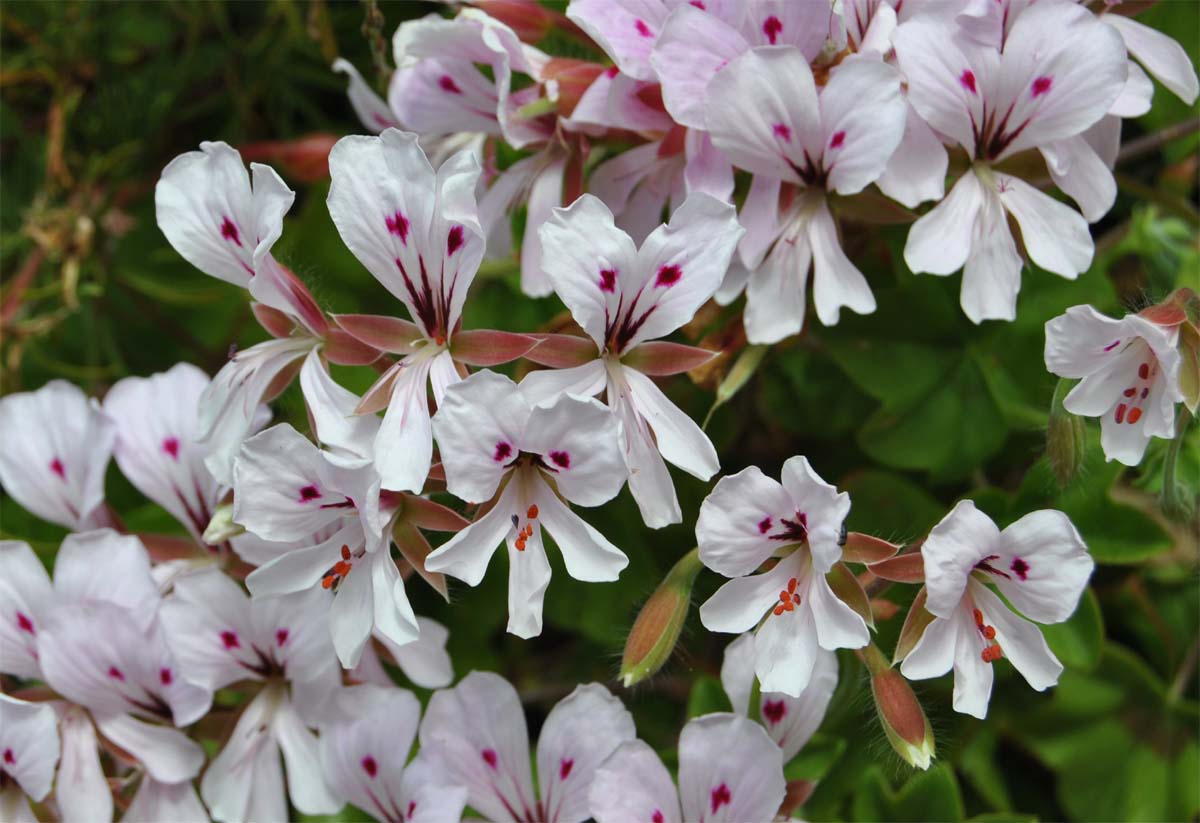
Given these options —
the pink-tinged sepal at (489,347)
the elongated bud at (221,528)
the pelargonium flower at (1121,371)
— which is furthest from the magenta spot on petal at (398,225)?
the pelargonium flower at (1121,371)

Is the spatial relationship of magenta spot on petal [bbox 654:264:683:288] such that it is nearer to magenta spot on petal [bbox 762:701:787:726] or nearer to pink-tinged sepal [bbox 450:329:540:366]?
pink-tinged sepal [bbox 450:329:540:366]

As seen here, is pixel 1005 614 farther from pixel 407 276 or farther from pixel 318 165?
pixel 318 165

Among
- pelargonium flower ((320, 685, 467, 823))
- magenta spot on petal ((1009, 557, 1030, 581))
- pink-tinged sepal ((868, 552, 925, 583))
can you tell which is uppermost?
magenta spot on petal ((1009, 557, 1030, 581))

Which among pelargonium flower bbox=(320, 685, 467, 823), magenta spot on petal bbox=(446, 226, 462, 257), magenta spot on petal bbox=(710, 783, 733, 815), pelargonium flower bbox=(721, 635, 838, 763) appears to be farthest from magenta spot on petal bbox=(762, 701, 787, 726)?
magenta spot on petal bbox=(446, 226, 462, 257)

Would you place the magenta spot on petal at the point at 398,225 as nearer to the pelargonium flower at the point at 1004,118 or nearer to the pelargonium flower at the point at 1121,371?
the pelargonium flower at the point at 1004,118

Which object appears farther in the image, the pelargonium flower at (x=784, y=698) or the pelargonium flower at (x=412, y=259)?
the pelargonium flower at (x=784, y=698)

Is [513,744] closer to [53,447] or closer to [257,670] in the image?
[257,670]

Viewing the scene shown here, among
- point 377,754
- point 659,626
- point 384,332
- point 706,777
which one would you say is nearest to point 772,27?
point 384,332
